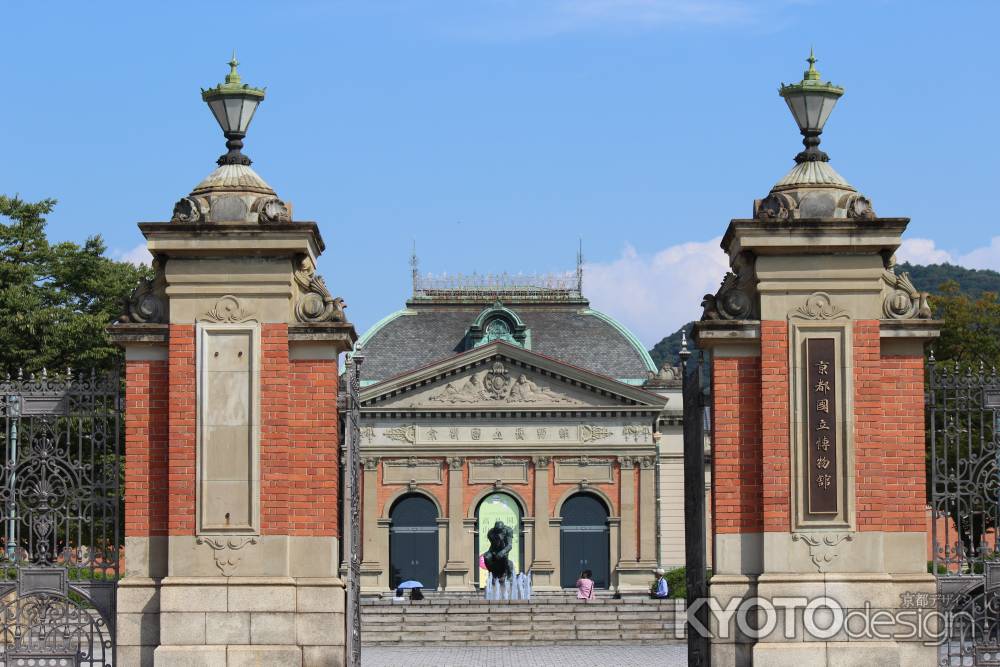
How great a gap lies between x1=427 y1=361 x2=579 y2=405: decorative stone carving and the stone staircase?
68.7 ft

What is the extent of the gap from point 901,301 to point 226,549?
6004 millimetres

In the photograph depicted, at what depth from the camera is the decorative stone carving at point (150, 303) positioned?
15289mm

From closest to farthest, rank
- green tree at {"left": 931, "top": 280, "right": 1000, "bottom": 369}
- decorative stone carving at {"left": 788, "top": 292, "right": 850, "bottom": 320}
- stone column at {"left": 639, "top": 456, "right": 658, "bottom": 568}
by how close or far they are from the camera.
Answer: decorative stone carving at {"left": 788, "top": 292, "right": 850, "bottom": 320} → green tree at {"left": 931, "top": 280, "right": 1000, "bottom": 369} → stone column at {"left": 639, "top": 456, "right": 658, "bottom": 568}

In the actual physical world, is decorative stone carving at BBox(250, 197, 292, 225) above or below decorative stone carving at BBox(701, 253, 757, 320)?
above

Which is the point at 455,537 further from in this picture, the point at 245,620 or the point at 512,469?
the point at 245,620

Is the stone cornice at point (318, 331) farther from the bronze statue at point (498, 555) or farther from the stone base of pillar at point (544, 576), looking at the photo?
the stone base of pillar at point (544, 576)

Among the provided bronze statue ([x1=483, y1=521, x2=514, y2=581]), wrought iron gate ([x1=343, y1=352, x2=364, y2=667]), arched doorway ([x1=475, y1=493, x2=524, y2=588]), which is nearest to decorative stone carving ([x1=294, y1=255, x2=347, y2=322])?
wrought iron gate ([x1=343, y1=352, x2=364, y2=667])

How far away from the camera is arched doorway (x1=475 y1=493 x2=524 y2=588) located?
195 ft

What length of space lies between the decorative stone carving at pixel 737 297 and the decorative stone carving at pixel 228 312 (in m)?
3.87

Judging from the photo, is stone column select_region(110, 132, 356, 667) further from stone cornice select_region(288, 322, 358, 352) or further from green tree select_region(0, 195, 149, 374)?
green tree select_region(0, 195, 149, 374)

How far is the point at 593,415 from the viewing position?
198ft

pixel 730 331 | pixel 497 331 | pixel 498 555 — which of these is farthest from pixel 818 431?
pixel 497 331

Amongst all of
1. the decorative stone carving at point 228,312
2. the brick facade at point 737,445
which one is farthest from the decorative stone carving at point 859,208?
the decorative stone carving at point 228,312

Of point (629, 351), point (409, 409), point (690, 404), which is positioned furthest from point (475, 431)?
point (690, 404)
